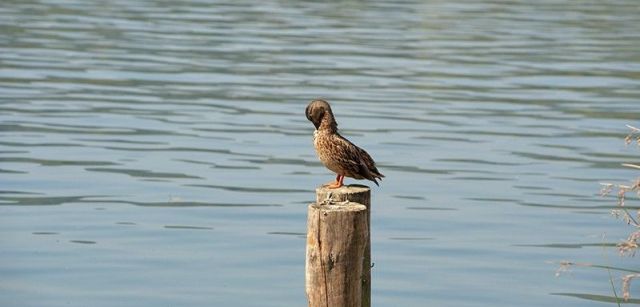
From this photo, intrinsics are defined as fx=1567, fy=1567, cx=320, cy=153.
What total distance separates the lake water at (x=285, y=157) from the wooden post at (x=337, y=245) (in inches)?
163

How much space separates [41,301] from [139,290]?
0.83 metres

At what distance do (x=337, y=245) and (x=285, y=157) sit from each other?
11.4 metres

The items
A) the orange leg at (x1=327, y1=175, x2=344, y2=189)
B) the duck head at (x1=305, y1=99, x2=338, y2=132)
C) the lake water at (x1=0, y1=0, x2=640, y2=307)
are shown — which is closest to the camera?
the orange leg at (x1=327, y1=175, x2=344, y2=189)

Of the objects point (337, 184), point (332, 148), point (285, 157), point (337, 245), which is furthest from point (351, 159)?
point (285, 157)

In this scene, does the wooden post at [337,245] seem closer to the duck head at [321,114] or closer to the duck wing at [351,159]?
the duck wing at [351,159]

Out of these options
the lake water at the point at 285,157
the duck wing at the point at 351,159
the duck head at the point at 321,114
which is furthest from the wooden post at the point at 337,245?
the lake water at the point at 285,157

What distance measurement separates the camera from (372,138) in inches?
834

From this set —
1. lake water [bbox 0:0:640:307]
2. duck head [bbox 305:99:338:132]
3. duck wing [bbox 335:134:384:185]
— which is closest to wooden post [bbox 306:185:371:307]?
duck wing [bbox 335:134:384:185]

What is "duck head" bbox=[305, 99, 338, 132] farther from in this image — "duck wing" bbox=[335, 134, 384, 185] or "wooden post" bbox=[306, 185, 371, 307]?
"wooden post" bbox=[306, 185, 371, 307]

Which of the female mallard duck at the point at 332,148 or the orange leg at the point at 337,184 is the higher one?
the female mallard duck at the point at 332,148

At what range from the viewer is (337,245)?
27.0ft

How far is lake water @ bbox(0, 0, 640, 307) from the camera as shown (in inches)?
528

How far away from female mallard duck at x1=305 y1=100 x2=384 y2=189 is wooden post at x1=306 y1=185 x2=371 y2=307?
469mm

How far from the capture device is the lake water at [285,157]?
528 inches
